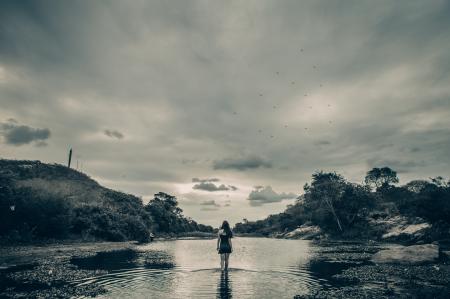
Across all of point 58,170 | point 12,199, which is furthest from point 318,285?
point 58,170

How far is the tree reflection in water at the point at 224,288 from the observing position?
53.3 ft

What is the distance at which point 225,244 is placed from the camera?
25.9m

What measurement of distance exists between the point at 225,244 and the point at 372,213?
8040 centimetres

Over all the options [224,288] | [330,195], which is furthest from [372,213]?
[224,288]

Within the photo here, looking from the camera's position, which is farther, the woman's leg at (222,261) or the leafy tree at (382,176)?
the leafy tree at (382,176)

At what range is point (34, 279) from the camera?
19953mm

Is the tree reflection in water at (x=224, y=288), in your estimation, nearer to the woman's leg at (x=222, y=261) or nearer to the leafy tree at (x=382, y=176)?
the woman's leg at (x=222, y=261)

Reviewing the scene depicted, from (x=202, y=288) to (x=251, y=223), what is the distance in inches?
6917

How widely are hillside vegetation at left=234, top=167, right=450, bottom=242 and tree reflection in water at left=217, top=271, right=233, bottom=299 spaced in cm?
4621

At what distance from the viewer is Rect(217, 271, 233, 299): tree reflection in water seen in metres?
16.2

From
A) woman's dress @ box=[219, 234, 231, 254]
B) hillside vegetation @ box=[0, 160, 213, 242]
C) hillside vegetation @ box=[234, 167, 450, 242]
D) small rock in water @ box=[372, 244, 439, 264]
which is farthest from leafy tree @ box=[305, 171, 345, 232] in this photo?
woman's dress @ box=[219, 234, 231, 254]

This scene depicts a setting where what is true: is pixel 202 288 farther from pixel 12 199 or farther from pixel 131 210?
pixel 131 210

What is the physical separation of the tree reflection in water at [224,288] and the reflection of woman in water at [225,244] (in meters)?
2.64

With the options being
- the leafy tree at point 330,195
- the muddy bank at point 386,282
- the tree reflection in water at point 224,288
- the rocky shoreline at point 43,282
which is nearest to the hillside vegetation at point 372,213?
the leafy tree at point 330,195
